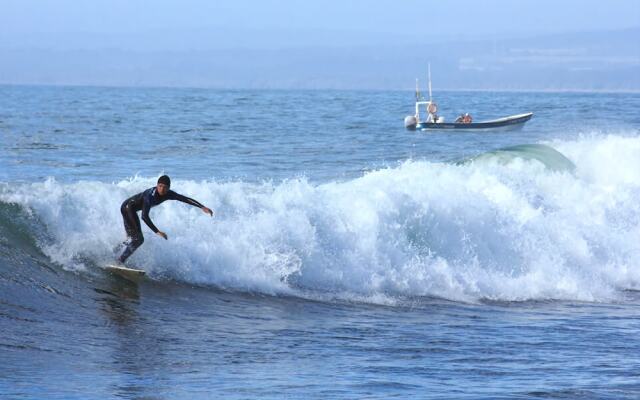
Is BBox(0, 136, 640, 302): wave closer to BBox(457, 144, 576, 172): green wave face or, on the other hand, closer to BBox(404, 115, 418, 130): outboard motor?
BBox(457, 144, 576, 172): green wave face

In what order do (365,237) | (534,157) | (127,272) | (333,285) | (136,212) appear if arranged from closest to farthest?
→ (136,212), (127,272), (333,285), (365,237), (534,157)

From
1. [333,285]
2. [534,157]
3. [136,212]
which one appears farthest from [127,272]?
[534,157]

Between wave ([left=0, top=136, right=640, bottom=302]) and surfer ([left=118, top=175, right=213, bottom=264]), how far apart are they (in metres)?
0.75

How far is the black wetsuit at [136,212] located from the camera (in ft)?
48.7

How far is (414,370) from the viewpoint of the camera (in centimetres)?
1158

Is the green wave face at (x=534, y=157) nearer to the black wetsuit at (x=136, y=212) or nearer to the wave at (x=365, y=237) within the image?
the wave at (x=365, y=237)

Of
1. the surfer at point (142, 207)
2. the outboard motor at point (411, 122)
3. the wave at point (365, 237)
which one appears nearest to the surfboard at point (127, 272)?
the surfer at point (142, 207)

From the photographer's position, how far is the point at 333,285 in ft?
55.2

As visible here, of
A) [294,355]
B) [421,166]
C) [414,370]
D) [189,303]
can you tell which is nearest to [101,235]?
[189,303]

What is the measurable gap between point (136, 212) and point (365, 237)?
13.6 ft

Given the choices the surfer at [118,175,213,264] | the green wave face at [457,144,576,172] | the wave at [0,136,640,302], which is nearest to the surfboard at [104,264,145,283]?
the surfer at [118,175,213,264]

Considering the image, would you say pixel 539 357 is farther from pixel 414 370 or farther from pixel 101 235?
pixel 101 235

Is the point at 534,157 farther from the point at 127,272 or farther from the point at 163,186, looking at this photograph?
the point at 163,186

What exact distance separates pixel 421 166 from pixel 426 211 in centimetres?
438
